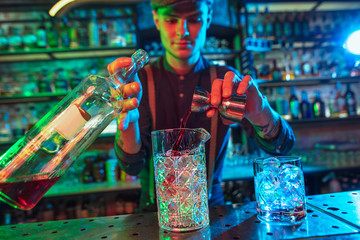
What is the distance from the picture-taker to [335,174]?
3029 mm

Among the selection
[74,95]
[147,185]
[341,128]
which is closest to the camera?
[74,95]

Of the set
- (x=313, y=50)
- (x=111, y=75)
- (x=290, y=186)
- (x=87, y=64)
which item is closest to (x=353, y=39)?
(x=290, y=186)

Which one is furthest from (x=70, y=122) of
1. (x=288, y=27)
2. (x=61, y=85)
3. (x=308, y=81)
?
(x=288, y=27)

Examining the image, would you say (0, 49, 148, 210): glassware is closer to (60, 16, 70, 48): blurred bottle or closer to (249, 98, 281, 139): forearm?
(249, 98, 281, 139): forearm

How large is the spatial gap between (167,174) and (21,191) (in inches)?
11.2

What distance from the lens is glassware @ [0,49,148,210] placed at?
566mm

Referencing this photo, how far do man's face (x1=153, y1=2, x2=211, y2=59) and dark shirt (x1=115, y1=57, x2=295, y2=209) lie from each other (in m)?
0.16

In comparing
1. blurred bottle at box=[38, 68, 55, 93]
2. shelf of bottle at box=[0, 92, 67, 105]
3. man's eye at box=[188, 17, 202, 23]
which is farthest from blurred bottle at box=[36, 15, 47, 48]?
man's eye at box=[188, 17, 202, 23]

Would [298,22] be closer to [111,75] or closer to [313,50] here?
[313,50]

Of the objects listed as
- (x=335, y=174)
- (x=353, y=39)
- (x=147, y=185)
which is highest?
(x=353, y=39)

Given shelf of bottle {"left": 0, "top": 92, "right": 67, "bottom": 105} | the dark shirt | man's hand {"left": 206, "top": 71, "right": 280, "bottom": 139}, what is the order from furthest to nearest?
shelf of bottle {"left": 0, "top": 92, "right": 67, "bottom": 105}
the dark shirt
man's hand {"left": 206, "top": 71, "right": 280, "bottom": 139}

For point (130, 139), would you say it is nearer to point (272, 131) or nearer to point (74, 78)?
point (272, 131)

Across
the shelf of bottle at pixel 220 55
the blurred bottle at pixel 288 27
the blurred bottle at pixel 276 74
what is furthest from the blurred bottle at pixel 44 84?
the blurred bottle at pixel 288 27

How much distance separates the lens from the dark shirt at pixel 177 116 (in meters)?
1.14
